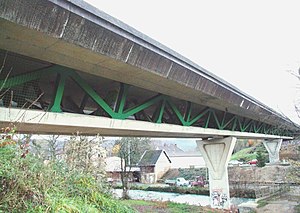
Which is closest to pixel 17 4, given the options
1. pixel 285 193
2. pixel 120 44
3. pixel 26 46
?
pixel 26 46

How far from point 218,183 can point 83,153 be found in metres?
8.62

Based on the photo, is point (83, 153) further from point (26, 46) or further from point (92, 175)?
point (26, 46)

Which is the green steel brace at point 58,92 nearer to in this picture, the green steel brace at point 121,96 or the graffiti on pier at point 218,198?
the green steel brace at point 121,96

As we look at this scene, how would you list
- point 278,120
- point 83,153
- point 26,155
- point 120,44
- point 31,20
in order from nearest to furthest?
1. point 31,20
2. point 26,155
3. point 120,44
4. point 83,153
5. point 278,120

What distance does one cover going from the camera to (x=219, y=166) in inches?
477

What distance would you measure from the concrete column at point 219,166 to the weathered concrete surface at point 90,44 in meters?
6.91

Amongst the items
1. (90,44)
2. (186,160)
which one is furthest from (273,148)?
(90,44)

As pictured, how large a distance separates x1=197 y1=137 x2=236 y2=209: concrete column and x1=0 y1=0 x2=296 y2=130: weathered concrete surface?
6.91m

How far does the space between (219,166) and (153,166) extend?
102ft

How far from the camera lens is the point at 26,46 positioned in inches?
141

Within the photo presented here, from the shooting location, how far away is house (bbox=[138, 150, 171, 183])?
135ft

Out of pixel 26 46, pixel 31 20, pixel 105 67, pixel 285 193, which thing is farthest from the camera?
pixel 285 193

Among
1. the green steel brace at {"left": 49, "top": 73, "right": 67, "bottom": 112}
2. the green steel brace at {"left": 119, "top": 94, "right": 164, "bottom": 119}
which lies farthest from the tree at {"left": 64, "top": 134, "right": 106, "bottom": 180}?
the green steel brace at {"left": 49, "top": 73, "right": 67, "bottom": 112}

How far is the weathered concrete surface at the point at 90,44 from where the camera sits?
9.93 feet
